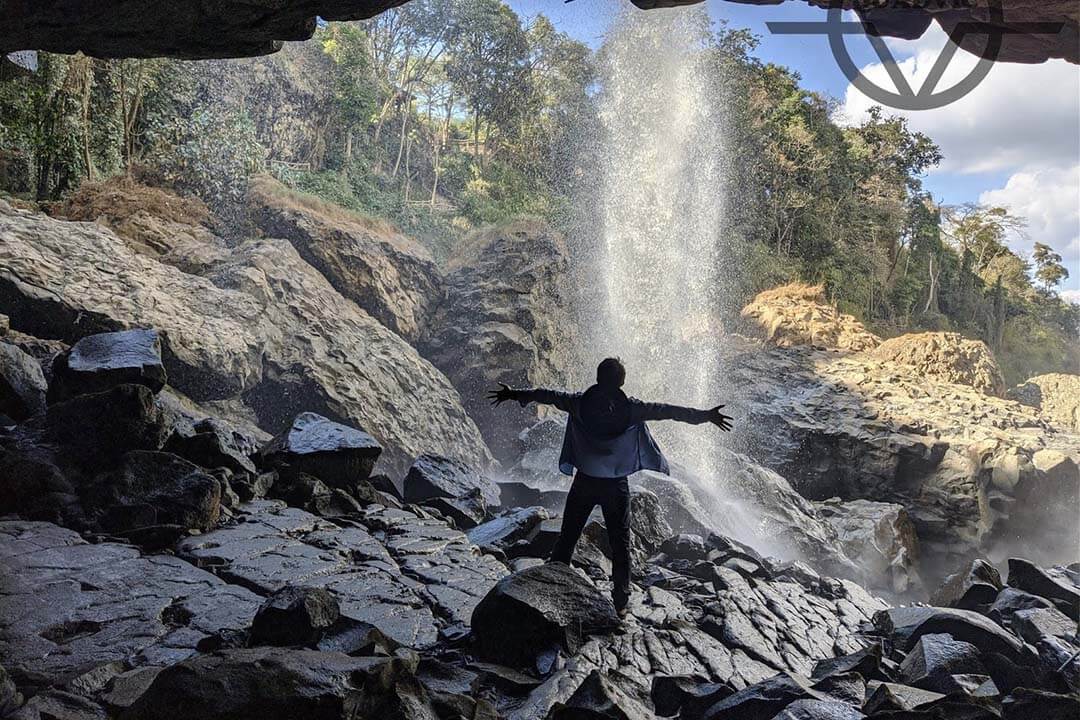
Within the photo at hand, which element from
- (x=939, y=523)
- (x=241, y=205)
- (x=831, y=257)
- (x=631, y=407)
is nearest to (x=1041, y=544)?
(x=939, y=523)

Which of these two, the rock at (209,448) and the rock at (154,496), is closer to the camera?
the rock at (154,496)

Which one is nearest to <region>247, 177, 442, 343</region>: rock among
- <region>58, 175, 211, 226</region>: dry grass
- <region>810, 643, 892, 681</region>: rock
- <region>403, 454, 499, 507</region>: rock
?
<region>58, 175, 211, 226</region>: dry grass

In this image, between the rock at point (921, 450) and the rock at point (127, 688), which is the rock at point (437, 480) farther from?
the rock at point (921, 450)

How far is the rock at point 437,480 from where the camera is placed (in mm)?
8023

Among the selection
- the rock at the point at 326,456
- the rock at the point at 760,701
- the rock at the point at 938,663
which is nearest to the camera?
the rock at the point at 760,701

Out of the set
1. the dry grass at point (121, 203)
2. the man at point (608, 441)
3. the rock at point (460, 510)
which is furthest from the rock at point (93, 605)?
the dry grass at point (121, 203)

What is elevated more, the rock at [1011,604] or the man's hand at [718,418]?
the man's hand at [718,418]

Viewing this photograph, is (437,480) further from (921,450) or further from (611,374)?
(921,450)

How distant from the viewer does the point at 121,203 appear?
11.7m

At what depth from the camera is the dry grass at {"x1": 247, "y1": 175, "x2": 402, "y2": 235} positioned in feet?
48.1

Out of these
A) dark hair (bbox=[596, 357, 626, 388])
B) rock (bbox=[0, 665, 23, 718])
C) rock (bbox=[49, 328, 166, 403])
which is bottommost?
rock (bbox=[0, 665, 23, 718])

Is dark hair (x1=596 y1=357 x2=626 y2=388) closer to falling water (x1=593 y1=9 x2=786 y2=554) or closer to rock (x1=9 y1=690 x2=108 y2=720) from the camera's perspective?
rock (x1=9 y1=690 x2=108 y2=720)

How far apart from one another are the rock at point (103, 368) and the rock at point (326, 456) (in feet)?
4.25

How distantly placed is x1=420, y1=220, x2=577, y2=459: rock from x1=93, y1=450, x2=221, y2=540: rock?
9344 millimetres
